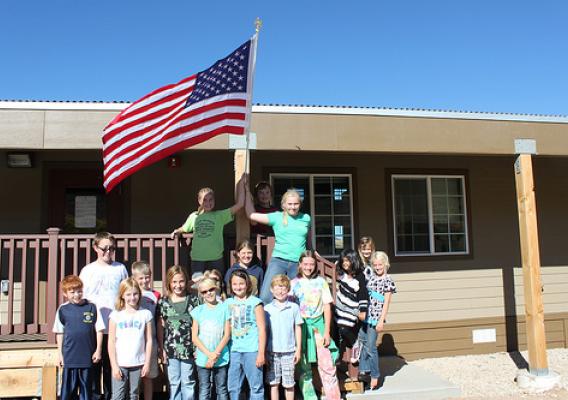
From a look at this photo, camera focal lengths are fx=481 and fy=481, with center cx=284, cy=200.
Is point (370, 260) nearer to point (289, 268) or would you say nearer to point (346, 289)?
point (346, 289)

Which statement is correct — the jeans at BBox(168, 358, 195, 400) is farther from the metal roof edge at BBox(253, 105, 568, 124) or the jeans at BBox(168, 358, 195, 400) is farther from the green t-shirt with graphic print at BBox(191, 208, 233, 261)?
the metal roof edge at BBox(253, 105, 568, 124)

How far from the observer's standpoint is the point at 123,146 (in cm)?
454

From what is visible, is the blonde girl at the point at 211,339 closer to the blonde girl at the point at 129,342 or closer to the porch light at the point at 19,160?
the blonde girl at the point at 129,342

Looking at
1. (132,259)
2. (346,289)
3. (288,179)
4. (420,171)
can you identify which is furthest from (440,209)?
(132,259)

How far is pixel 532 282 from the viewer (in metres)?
5.54

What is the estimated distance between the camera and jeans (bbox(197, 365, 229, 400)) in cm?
388

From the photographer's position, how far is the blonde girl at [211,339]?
12.6 ft

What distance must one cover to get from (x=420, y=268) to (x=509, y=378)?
5.99 ft

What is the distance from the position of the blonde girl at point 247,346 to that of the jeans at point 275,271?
11.7 inches

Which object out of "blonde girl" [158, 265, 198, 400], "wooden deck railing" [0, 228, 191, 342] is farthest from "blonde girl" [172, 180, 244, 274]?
"blonde girl" [158, 265, 198, 400]

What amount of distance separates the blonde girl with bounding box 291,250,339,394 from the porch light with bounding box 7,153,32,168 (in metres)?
4.02

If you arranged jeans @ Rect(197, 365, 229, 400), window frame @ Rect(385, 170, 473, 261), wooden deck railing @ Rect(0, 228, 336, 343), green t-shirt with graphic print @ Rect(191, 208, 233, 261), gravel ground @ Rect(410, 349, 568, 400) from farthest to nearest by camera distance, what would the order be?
window frame @ Rect(385, 170, 473, 261) < gravel ground @ Rect(410, 349, 568, 400) < wooden deck railing @ Rect(0, 228, 336, 343) < green t-shirt with graphic print @ Rect(191, 208, 233, 261) < jeans @ Rect(197, 365, 229, 400)

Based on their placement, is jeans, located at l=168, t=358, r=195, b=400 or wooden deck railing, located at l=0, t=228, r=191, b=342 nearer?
jeans, located at l=168, t=358, r=195, b=400

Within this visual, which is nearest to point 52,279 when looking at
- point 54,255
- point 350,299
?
point 54,255
